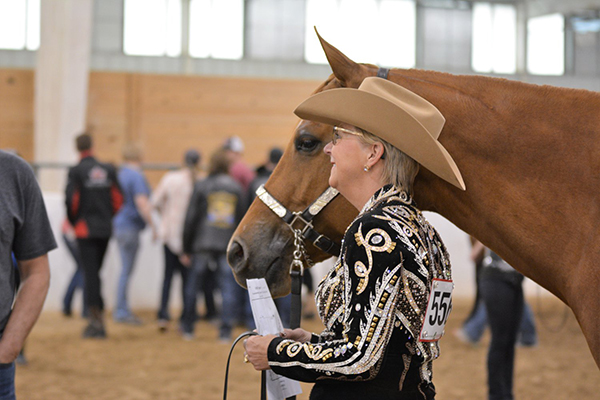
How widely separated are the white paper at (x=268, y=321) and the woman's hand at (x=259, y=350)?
0.17m

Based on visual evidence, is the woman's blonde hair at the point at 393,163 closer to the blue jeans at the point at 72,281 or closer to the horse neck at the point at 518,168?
the horse neck at the point at 518,168

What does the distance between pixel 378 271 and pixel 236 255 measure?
841mm

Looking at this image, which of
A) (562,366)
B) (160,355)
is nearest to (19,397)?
(160,355)

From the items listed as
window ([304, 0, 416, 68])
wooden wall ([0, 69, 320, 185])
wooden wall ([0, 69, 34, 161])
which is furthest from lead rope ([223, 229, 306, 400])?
window ([304, 0, 416, 68])


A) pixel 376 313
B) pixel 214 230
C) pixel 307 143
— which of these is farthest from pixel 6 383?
pixel 214 230

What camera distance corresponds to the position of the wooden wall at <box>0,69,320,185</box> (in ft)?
33.9

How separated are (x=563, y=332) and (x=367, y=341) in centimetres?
682

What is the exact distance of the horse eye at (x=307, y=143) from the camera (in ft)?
7.08

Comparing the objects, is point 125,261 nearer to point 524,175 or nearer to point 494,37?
point 524,175

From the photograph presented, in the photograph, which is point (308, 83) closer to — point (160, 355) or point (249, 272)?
point (160, 355)

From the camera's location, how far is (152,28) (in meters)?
15.2

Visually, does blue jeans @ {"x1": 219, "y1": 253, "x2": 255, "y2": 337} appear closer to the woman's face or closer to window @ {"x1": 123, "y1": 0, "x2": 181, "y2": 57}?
the woman's face

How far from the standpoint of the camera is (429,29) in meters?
16.8

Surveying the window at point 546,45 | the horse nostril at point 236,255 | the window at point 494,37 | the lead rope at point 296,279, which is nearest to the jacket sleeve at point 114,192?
the horse nostril at point 236,255
